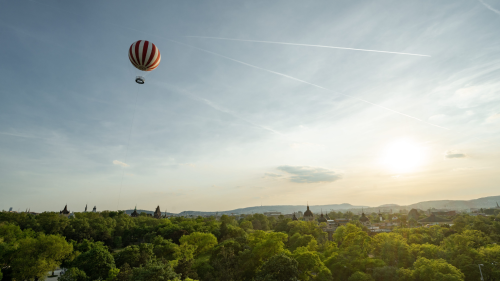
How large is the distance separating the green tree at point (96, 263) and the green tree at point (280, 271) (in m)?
25.8

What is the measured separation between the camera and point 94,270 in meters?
37.6

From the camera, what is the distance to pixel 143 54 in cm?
2794

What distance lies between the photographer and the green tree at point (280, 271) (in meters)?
27.2

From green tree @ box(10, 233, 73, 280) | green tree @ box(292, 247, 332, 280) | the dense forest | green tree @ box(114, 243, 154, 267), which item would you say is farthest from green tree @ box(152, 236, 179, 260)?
green tree @ box(292, 247, 332, 280)

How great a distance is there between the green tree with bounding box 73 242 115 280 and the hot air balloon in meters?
29.4

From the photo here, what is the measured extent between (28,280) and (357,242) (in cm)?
6130

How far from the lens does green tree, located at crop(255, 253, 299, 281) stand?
89.4ft

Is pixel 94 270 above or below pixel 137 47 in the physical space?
below

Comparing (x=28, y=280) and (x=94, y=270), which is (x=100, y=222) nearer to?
(x=28, y=280)

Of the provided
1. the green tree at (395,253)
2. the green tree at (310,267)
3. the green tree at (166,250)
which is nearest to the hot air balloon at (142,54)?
the green tree at (310,267)

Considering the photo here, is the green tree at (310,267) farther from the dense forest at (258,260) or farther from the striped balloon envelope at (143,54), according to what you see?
the striped balloon envelope at (143,54)

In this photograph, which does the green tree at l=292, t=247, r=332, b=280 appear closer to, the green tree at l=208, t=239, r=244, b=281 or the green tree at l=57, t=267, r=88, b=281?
the green tree at l=208, t=239, r=244, b=281

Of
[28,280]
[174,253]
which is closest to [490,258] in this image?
[174,253]

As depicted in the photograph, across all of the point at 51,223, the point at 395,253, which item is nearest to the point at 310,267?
the point at 395,253
